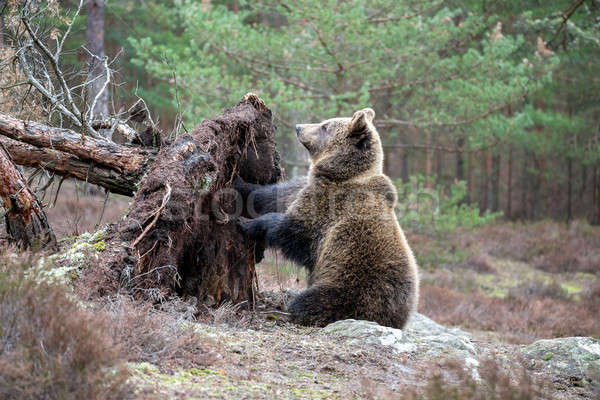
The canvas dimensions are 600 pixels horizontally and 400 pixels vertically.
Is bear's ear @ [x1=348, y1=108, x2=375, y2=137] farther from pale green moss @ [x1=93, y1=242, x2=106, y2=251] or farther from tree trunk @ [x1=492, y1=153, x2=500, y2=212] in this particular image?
tree trunk @ [x1=492, y1=153, x2=500, y2=212]

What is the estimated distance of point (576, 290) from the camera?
1463 cm

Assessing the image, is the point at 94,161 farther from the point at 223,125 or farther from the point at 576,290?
the point at 576,290

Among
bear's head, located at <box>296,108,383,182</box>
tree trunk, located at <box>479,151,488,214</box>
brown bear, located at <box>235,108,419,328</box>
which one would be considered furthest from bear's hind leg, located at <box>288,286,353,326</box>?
tree trunk, located at <box>479,151,488,214</box>

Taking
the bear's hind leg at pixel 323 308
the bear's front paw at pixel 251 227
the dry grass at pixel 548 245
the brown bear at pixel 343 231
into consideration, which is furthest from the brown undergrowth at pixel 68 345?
the dry grass at pixel 548 245

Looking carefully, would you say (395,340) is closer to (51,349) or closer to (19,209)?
(51,349)

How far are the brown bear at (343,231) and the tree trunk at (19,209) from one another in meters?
2.12

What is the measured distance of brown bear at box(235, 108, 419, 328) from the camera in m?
5.88

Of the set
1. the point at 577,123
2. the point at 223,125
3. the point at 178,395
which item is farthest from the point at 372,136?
the point at 577,123

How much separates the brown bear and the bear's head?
0.5 inches

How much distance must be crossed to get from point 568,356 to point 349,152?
124 inches

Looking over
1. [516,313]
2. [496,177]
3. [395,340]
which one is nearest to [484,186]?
[496,177]

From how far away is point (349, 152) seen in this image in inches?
264

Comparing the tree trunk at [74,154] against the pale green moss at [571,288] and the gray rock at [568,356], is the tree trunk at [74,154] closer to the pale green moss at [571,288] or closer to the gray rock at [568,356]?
the gray rock at [568,356]

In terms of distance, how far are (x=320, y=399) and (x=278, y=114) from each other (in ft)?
35.8
